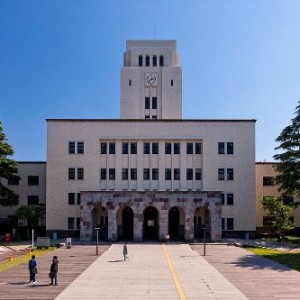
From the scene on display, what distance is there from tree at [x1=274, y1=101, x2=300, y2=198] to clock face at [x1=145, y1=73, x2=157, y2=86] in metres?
25.7

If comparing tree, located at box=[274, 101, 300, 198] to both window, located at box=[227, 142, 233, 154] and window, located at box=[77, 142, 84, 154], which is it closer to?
window, located at box=[227, 142, 233, 154]

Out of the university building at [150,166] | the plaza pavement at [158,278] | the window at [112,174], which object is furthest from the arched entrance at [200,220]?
the plaza pavement at [158,278]

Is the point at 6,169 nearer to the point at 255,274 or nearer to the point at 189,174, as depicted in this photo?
the point at 189,174

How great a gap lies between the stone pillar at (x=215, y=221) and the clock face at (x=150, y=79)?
25591mm

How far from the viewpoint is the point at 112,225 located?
183ft

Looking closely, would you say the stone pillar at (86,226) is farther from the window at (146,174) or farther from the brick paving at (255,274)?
the brick paving at (255,274)

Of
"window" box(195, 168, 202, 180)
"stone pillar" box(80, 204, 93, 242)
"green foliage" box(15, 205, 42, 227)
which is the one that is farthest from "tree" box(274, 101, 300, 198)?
"green foliage" box(15, 205, 42, 227)

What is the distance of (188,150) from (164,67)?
18.9 metres

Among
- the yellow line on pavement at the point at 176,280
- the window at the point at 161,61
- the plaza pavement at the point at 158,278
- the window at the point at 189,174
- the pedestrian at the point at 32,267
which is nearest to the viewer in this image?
the yellow line on pavement at the point at 176,280

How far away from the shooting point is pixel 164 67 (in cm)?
7481

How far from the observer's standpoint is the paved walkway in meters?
24.1

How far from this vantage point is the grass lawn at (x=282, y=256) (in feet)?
118

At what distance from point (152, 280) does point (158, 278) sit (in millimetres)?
881

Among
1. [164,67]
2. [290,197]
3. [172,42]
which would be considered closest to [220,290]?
[290,197]
